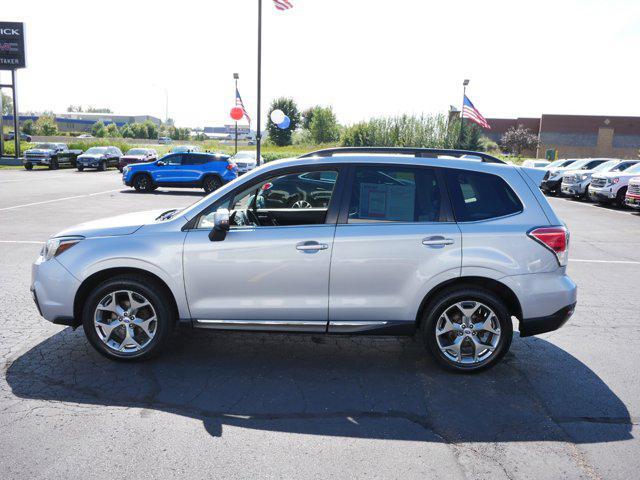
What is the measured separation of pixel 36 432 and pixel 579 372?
419 cm

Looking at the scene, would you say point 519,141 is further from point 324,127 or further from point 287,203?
point 287,203

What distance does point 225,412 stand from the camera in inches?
148

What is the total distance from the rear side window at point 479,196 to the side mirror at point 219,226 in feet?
6.06

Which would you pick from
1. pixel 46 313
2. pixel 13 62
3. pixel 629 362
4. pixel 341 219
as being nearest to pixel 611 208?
pixel 629 362

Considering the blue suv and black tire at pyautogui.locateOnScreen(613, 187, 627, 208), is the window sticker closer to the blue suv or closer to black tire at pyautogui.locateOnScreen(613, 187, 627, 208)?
the blue suv

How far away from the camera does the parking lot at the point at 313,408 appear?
316 centimetres

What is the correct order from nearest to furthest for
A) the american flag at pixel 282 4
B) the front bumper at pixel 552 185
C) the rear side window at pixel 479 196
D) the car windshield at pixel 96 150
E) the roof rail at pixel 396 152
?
the rear side window at pixel 479 196 → the roof rail at pixel 396 152 → the american flag at pixel 282 4 → the front bumper at pixel 552 185 → the car windshield at pixel 96 150

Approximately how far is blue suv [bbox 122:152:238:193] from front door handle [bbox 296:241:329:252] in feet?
58.9

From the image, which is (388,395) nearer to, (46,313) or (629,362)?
(629,362)

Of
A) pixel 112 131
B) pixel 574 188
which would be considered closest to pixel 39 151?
pixel 574 188

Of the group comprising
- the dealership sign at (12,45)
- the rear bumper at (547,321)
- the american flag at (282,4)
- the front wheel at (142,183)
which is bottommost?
the front wheel at (142,183)

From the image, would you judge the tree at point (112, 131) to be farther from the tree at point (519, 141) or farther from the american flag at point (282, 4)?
the american flag at point (282, 4)

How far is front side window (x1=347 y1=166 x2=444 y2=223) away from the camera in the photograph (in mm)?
4402

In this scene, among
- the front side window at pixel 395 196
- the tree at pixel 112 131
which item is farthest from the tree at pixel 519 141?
the tree at pixel 112 131
